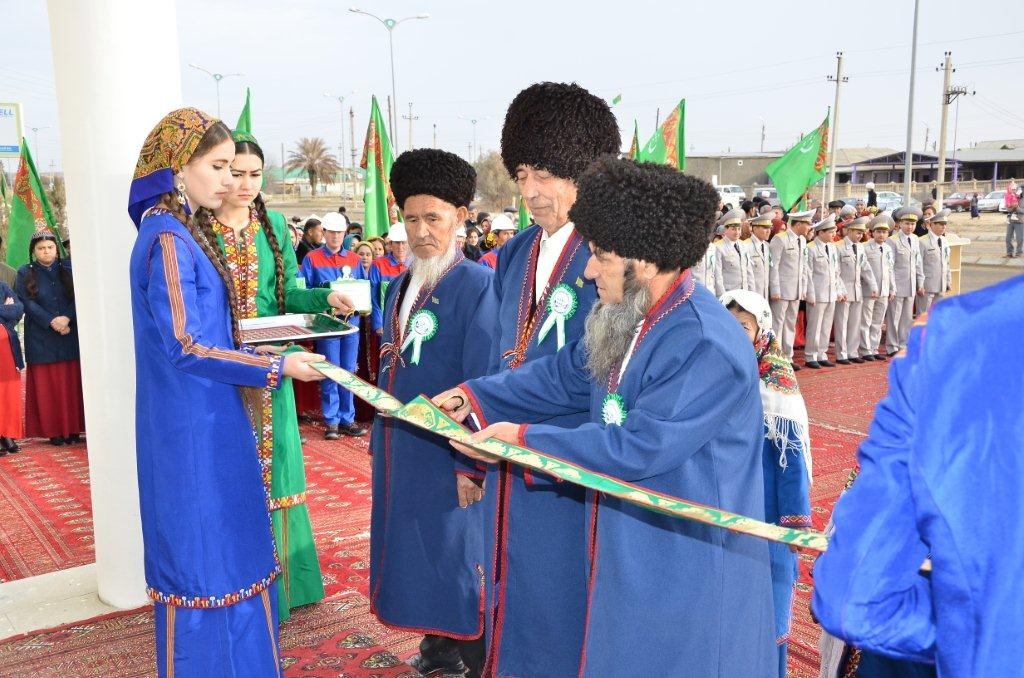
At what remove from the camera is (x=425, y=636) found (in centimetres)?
379

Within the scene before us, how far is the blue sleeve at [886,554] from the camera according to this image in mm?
1163

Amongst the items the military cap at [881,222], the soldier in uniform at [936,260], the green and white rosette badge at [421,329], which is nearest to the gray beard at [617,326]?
the green and white rosette badge at [421,329]

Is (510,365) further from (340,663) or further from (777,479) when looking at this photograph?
(340,663)

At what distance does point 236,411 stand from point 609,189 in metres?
1.51

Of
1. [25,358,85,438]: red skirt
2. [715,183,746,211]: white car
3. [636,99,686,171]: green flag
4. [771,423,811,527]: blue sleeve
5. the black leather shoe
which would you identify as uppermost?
[636,99,686,171]: green flag

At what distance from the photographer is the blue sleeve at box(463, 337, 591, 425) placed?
2711 millimetres

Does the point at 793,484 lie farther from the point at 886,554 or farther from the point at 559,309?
the point at 886,554

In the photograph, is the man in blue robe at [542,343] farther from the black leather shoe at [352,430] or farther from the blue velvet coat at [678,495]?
the black leather shoe at [352,430]

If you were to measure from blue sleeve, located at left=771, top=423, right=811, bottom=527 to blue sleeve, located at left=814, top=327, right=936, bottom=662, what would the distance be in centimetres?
194

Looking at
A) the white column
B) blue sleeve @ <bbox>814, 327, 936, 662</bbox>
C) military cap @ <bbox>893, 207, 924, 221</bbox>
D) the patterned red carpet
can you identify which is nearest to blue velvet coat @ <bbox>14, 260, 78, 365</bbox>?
the patterned red carpet

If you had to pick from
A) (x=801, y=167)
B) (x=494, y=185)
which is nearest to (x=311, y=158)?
(x=494, y=185)

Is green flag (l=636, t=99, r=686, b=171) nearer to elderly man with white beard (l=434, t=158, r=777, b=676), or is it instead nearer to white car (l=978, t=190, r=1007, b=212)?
elderly man with white beard (l=434, t=158, r=777, b=676)

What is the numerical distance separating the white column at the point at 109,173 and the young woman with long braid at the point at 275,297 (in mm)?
501

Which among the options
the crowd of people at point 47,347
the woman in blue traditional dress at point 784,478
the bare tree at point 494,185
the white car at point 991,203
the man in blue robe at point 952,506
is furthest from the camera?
the bare tree at point 494,185
